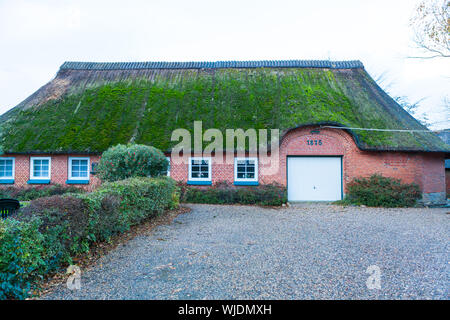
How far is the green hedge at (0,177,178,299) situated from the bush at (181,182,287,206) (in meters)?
5.52

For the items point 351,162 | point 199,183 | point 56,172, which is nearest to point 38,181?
point 56,172

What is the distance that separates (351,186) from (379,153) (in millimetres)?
1909

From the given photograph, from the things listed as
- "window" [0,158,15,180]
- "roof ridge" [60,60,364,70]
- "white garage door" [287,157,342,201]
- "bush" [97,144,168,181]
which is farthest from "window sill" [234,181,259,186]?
"window" [0,158,15,180]

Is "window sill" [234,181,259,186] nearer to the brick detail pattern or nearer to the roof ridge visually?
the brick detail pattern

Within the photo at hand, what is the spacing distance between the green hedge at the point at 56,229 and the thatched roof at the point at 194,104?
6744mm

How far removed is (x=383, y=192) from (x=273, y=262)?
9.13 m

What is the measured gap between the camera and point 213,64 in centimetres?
1736

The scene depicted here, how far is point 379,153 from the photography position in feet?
40.7

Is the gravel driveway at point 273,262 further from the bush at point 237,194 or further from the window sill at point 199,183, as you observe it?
the window sill at point 199,183

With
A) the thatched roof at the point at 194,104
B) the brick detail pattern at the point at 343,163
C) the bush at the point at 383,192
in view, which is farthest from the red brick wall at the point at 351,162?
the thatched roof at the point at 194,104

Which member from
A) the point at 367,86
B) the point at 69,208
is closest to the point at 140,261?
the point at 69,208

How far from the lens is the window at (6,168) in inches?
527

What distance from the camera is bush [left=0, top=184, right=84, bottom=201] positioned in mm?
12344
